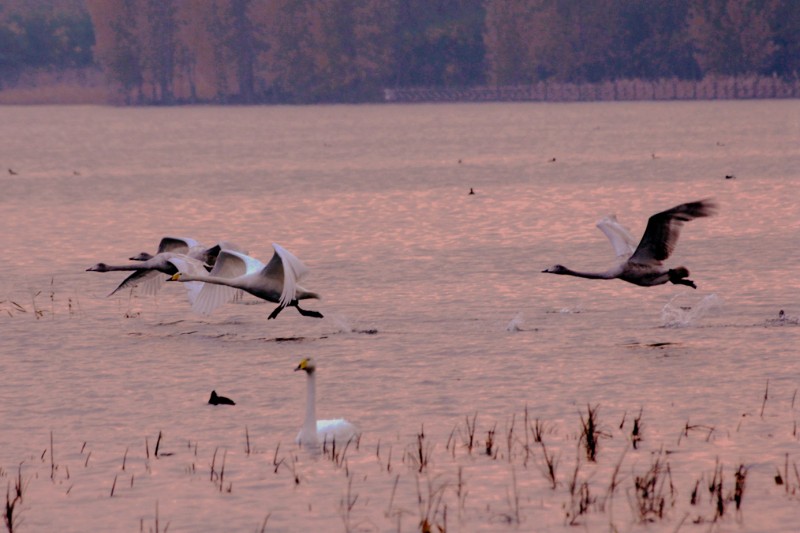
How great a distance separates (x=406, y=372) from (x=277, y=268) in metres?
2.45

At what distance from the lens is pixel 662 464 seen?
14336 mm

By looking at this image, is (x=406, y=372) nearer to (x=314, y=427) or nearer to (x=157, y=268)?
(x=314, y=427)

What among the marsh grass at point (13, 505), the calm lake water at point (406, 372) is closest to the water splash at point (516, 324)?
the calm lake water at point (406, 372)

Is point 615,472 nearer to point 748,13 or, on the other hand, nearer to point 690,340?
point 690,340

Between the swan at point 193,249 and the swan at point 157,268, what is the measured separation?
226 mm

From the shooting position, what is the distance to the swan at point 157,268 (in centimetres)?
2217

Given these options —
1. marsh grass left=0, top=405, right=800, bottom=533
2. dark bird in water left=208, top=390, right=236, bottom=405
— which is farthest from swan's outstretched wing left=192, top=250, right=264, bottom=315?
marsh grass left=0, top=405, right=800, bottom=533

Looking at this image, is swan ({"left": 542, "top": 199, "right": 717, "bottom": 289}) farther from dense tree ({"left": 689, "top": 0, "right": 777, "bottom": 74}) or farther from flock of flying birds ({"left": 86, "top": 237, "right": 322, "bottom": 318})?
dense tree ({"left": 689, "top": 0, "right": 777, "bottom": 74})

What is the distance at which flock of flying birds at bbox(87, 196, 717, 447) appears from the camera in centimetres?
1997

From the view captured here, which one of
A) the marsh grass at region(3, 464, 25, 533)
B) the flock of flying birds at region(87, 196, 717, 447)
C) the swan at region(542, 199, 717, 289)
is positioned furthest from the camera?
the swan at region(542, 199, 717, 289)

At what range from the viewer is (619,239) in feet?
73.1

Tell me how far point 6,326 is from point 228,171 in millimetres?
50823

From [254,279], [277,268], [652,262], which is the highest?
[277,268]

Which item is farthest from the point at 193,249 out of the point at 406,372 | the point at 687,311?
the point at 687,311
